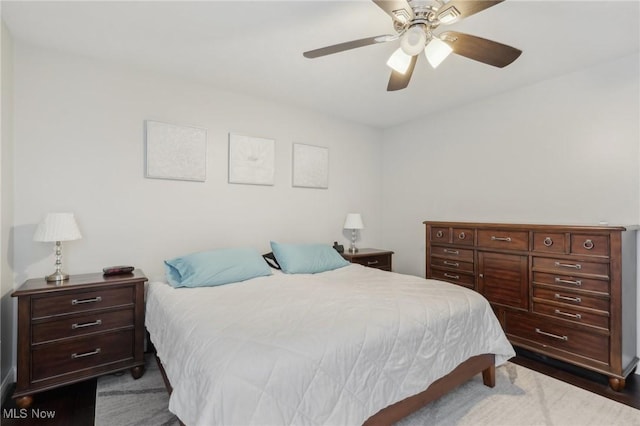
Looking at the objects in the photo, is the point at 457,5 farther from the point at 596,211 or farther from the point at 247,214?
the point at 247,214

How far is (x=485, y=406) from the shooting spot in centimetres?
197

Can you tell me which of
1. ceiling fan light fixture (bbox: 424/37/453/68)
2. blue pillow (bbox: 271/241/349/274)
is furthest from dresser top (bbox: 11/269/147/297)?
ceiling fan light fixture (bbox: 424/37/453/68)

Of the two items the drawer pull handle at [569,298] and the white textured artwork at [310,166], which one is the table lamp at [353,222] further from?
the drawer pull handle at [569,298]

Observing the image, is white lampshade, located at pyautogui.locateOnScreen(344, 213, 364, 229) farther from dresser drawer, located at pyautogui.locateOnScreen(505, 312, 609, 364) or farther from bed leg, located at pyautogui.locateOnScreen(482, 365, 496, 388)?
bed leg, located at pyautogui.locateOnScreen(482, 365, 496, 388)

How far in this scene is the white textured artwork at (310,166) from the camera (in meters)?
3.67

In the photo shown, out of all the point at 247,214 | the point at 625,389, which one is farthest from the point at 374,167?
the point at 625,389

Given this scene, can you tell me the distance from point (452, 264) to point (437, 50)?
2.11 metres

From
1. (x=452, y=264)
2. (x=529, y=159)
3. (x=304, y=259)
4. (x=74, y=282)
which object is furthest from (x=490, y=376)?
(x=74, y=282)

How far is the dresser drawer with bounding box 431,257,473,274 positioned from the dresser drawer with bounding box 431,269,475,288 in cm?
5

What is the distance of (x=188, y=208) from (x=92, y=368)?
1.43 m

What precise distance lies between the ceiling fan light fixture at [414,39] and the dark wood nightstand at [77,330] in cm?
240

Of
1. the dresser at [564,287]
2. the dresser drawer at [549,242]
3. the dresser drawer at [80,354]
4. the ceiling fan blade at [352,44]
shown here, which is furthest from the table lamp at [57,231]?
the dresser drawer at [549,242]

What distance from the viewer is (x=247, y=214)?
330 centimetres

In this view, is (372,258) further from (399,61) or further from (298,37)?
(298,37)
